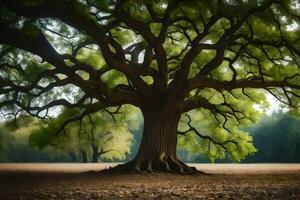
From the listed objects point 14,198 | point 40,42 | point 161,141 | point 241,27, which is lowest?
point 14,198

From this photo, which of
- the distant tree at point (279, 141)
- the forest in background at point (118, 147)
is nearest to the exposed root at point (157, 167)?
the forest in background at point (118, 147)

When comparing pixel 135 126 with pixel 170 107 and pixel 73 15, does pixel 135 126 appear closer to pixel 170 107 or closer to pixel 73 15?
pixel 170 107

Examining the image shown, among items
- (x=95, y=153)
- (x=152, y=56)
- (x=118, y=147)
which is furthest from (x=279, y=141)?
(x=152, y=56)

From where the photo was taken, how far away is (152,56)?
72.3 feet

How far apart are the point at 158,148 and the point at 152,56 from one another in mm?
4457

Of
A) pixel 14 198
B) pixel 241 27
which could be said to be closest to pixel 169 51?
pixel 241 27

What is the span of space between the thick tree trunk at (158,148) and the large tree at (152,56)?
0.16 feet

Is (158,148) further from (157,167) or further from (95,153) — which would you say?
(95,153)

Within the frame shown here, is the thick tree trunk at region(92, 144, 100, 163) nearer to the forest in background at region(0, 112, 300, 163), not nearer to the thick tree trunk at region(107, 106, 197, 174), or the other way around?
the forest in background at region(0, 112, 300, 163)

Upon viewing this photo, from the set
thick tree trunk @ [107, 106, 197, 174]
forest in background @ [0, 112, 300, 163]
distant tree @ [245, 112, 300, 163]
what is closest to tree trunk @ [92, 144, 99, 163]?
forest in background @ [0, 112, 300, 163]

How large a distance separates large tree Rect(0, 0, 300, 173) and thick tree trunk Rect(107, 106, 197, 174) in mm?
48

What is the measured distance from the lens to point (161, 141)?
847 inches

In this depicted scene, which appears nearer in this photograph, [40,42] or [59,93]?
[40,42]

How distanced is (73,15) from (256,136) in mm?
51766
